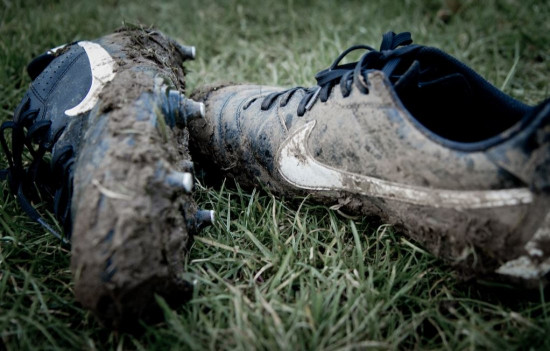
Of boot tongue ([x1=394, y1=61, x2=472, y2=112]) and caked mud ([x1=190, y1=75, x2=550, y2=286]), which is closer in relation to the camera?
caked mud ([x1=190, y1=75, x2=550, y2=286])

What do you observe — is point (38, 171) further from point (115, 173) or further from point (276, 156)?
point (276, 156)

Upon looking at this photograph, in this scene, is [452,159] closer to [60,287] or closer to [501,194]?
[501,194]

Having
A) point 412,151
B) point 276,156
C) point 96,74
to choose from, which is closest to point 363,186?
point 412,151

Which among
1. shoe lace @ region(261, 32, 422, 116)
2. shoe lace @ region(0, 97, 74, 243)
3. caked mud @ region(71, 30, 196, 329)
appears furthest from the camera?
shoe lace @ region(261, 32, 422, 116)

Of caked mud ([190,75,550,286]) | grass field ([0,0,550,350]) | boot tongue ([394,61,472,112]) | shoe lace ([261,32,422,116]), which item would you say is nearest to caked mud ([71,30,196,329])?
grass field ([0,0,550,350])

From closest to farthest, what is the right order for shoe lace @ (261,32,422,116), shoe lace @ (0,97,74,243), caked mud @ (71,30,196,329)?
caked mud @ (71,30,196,329) < shoe lace @ (0,97,74,243) < shoe lace @ (261,32,422,116)

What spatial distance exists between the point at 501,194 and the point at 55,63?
1720mm

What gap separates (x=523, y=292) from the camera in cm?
123

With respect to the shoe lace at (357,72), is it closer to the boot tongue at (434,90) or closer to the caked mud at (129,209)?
the boot tongue at (434,90)

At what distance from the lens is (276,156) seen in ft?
5.20

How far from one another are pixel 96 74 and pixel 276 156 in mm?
745

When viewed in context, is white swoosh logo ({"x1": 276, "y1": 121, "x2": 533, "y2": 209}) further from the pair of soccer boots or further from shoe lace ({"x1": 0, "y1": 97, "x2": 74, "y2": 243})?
shoe lace ({"x1": 0, "y1": 97, "x2": 74, "y2": 243})

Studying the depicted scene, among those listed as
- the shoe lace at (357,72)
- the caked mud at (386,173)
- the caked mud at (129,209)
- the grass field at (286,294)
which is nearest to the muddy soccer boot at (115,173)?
the caked mud at (129,209)

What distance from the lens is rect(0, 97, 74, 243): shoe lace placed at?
132 centimetres
